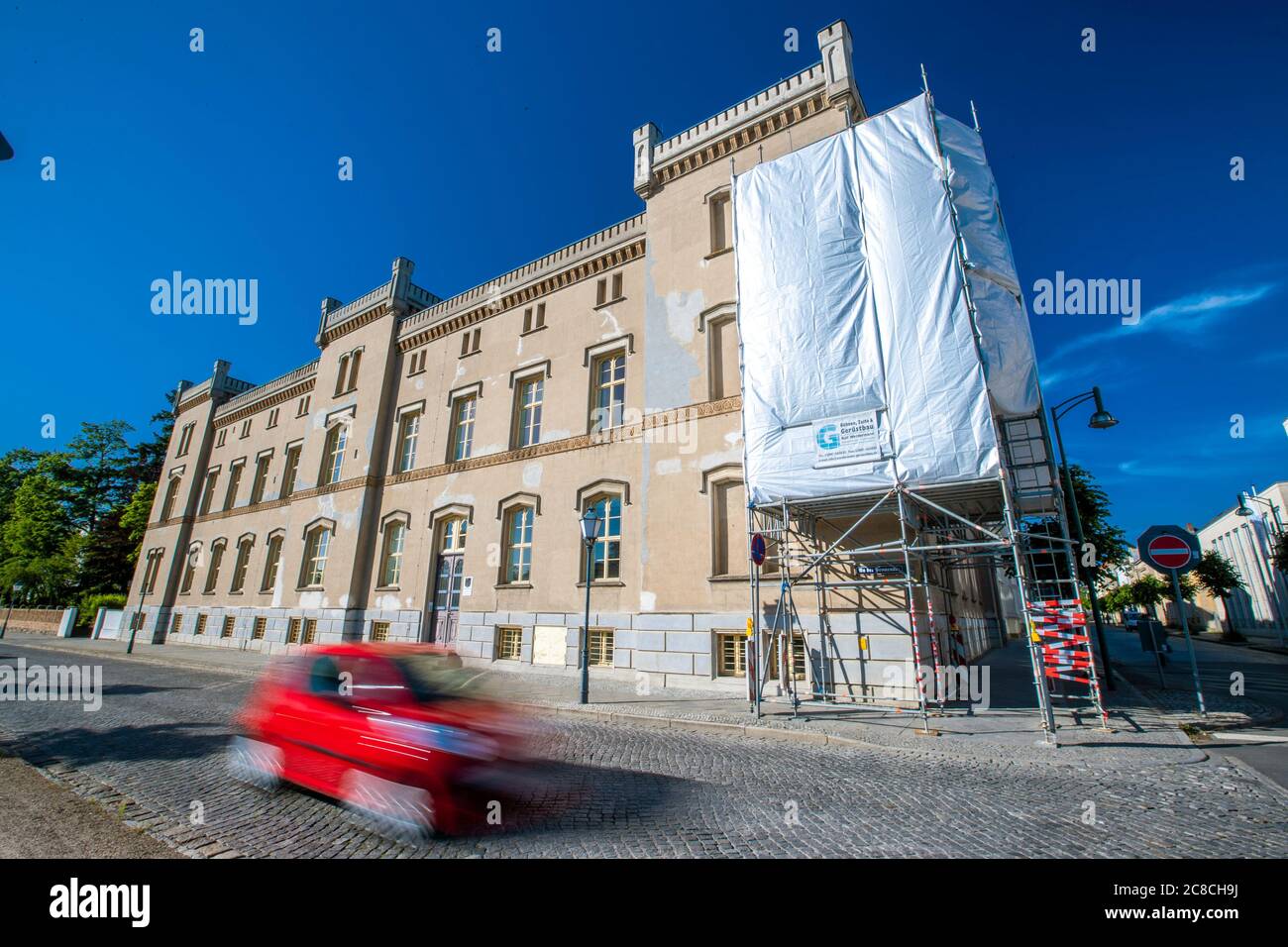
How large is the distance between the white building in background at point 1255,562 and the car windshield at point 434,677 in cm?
6035

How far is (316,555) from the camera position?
25703mm

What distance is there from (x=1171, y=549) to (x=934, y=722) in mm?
5572

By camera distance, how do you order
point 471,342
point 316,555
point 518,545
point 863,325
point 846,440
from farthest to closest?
point 316,555, point 471,342, point 518,545, point 863,325, point 846,440

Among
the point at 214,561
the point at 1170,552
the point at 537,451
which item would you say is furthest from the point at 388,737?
the point at 214,561

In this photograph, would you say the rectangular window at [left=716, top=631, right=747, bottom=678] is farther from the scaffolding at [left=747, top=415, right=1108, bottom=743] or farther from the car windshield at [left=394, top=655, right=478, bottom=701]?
the car windshield at [left=394, top=655, right=478, bottom=701]

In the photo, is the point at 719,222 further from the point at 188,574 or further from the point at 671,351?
the point at 188,574

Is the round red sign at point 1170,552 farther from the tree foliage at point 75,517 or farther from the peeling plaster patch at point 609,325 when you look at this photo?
the tree foliage at point 75,517

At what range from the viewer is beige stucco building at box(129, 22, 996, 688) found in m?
15.3

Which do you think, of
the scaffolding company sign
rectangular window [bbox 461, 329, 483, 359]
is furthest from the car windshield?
rectangular window [bbox 461, 329, 483, 359]

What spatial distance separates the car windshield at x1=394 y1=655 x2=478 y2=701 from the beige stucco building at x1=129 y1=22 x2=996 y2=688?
29.8 ft
